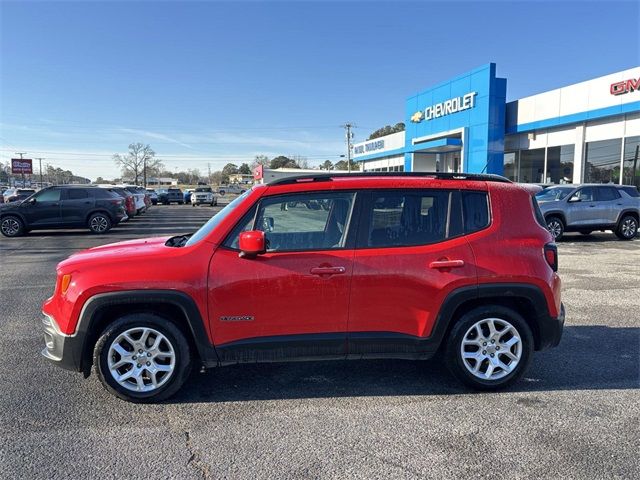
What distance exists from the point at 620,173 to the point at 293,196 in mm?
19670

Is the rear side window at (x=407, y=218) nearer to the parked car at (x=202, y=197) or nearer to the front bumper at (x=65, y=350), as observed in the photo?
the front bumper at (x=65, y=350)

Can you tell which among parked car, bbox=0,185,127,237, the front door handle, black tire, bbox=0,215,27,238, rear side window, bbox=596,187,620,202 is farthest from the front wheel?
black tire, bbox=0,215,27,238

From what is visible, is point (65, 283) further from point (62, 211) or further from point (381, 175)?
point (62, 211)

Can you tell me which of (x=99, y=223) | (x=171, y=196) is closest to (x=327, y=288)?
(x=99, y=223)

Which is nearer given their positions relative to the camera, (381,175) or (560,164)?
(381,175)

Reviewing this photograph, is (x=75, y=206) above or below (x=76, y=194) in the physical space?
below

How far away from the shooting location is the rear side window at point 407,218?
12.8 feet

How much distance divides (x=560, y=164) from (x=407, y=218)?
21.3 m

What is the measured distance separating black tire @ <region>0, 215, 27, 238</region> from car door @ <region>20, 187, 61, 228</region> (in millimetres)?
265

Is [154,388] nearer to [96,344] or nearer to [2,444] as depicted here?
[96,344]

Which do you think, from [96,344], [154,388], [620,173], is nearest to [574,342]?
[154,388]

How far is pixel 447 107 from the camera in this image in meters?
27.7

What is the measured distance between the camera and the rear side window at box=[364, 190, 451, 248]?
390cm

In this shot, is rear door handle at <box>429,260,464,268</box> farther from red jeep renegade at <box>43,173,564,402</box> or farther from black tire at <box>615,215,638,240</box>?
black tire at <box>615,215,638,240</box>
